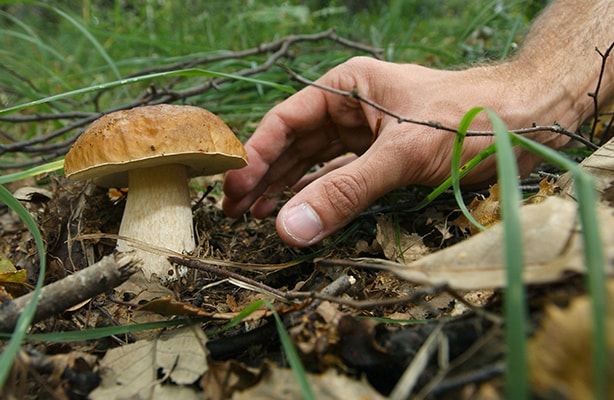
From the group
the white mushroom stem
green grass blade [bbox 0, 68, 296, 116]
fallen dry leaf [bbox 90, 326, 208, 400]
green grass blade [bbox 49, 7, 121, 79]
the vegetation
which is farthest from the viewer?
the vegetation

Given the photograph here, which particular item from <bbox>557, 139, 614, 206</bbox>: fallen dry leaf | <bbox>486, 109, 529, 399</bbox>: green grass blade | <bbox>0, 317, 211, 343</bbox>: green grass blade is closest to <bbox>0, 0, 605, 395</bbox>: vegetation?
<bbox>0, 317, 211, 343</bbox>: green grass blade

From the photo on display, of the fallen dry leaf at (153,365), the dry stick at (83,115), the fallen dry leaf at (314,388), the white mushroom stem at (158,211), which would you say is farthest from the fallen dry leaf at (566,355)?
the dry stick at (83,115)

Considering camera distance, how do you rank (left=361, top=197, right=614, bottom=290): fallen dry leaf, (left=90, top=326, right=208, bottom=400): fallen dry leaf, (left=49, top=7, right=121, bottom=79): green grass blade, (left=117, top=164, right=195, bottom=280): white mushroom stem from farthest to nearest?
(left=49, top=7, right=121, bottom=79): green grass blade, (left=117, top=164, right=195, bottom=280): white mushroom stem, (left=90, top=326, right=208, bottom=400): fallen dry leaf, (left=361, top=197, right=614, bottom=290): fallen dry leaf

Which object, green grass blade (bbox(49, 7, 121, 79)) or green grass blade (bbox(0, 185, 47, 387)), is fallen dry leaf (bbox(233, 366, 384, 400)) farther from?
green grass blade (bbox(49, 7, 121, 79))

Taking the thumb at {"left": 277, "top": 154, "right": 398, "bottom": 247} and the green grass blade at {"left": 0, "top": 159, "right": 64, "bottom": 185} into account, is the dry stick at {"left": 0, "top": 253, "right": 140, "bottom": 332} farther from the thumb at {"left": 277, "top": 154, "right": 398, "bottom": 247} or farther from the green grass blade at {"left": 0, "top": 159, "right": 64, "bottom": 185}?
the thumb at {"left": 277, "top": 154, "right": 398, "bottom": 247}

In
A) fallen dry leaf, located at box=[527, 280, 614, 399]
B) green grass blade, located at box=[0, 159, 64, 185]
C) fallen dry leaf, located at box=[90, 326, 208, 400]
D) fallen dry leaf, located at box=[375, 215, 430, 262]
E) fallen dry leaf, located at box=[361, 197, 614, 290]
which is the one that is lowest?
fallen dry leaf, located at box=[90, 326, 208, 400]

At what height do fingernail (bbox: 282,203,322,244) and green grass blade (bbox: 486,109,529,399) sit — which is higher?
green grass blade (bbox: 486,109,529,399)

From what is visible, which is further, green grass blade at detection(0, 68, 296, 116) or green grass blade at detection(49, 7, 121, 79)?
green grass blade at detection(49, 7, 121, 79)

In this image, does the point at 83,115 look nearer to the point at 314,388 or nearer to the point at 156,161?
the point at 156,161
